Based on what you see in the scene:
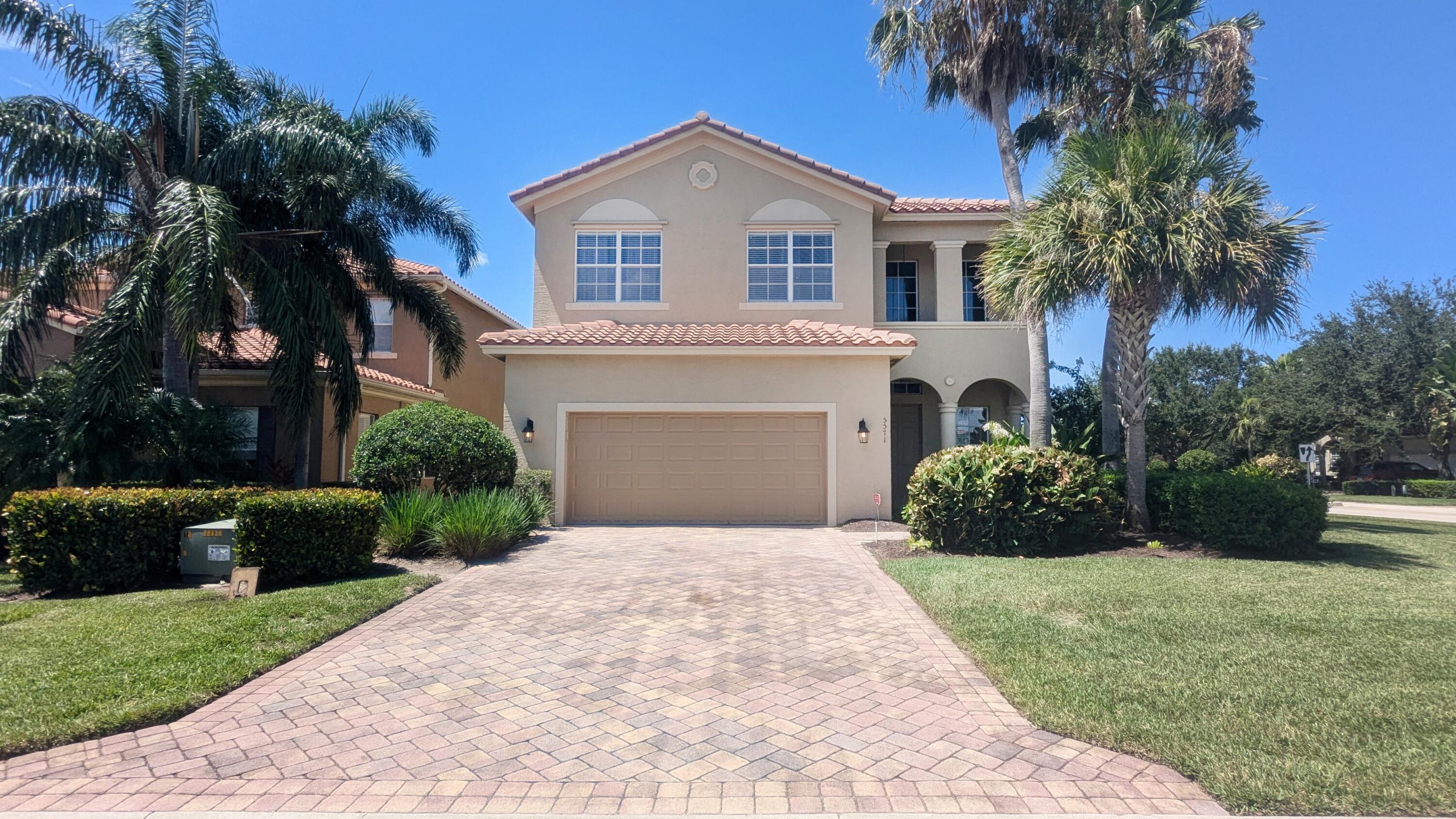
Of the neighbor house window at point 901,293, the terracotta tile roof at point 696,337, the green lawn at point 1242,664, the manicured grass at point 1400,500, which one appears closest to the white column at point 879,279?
the neighbor house window at point 901,293

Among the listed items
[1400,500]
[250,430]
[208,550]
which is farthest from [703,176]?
[1400,500]

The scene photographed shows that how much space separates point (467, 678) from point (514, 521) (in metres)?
5.71

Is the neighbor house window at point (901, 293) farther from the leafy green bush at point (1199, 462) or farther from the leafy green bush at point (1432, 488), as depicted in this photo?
the leafy green bush at point (1432, 488)

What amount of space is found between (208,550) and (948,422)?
13574 mm

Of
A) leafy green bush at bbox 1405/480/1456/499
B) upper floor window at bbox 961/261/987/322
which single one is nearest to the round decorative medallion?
upper floor window at bbox 961/261/987/322

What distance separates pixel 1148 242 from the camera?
10766 millimetres

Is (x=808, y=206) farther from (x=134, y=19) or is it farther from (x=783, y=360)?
(x=134, y=19)

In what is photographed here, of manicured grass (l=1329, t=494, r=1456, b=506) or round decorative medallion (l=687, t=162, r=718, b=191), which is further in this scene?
manicured grass (l=1329, t=494, r=1456, b=506)

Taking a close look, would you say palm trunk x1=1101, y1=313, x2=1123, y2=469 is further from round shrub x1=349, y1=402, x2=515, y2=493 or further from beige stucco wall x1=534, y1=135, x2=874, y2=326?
round shrub x1=349, y1=402, x2=515, y2=493

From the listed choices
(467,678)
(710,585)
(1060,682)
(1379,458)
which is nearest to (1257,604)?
(1060,682)

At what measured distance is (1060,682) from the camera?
5.29 meters

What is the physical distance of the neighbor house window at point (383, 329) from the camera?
19.5 meters

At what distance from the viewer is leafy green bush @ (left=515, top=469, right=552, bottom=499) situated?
1332cm

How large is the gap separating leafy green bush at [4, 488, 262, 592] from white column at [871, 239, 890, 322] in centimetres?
1351
